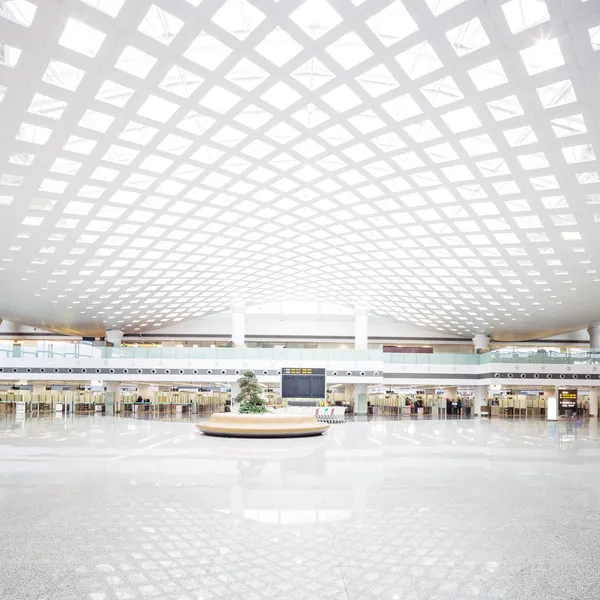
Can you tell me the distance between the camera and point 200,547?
300 inches

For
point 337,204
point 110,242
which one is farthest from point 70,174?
point 337,204

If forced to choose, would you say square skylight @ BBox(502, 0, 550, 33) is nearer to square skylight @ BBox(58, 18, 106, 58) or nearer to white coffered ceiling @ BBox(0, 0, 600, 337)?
white coffered ceiling @ BBox(0, 0, 600, 337)

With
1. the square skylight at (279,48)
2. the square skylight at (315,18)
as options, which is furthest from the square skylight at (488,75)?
the square skylight at (279,48)

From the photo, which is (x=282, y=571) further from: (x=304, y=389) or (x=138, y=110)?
(x=304, y=389)

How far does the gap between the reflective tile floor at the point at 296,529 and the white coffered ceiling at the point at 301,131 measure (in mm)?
10514

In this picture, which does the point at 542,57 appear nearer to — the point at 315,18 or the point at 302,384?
the point at 315,18

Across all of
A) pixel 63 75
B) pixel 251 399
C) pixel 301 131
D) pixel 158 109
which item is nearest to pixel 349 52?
pixel 301 131

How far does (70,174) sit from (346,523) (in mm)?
18203

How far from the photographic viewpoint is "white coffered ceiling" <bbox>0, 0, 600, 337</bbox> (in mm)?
13734

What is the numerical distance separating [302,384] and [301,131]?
31.2 meters

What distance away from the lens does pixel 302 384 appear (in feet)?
160

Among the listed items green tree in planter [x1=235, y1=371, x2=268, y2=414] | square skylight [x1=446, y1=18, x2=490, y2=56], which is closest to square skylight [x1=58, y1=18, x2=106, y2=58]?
square skylight [x1=446, y1=18, x2=490, y2=56]

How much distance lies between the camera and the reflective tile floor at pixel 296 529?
6.30 meters

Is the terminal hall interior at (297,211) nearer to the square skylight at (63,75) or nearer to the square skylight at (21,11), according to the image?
the square skylight at (21,11)
